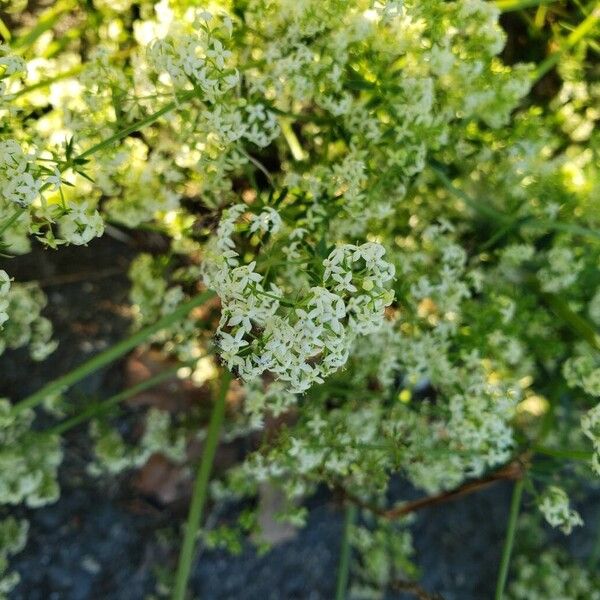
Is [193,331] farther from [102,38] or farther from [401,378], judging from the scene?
[102,38]

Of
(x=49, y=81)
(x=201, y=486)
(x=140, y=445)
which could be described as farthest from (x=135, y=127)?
(x=140, y=445)

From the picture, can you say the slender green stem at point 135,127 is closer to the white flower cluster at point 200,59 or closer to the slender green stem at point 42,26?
the white flower cluster at point 200,59

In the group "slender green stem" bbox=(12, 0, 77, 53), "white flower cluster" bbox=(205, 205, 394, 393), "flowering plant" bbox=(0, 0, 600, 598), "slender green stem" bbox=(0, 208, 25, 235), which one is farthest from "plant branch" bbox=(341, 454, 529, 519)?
"slender green stem" bbox=(12, 0, 77, 53)

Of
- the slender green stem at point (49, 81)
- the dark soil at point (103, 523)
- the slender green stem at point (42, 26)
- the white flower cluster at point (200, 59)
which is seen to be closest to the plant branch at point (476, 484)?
the dark soil at point (103, 523)

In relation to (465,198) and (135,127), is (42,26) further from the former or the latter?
(465,198)

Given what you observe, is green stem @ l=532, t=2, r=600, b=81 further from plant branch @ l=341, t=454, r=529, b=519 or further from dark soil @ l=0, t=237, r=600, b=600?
dark soil @ l=0, t=237, r=600, b=600

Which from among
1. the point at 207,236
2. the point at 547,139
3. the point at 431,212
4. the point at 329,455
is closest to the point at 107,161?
the point at 207,236
